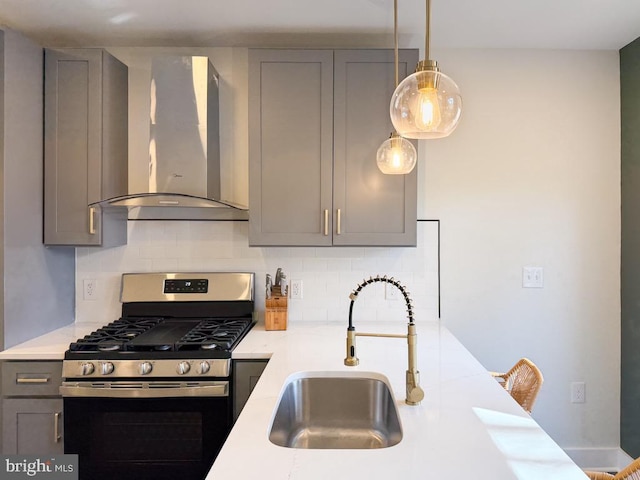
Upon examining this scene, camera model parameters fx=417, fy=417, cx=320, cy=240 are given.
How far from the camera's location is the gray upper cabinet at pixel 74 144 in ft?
7.17

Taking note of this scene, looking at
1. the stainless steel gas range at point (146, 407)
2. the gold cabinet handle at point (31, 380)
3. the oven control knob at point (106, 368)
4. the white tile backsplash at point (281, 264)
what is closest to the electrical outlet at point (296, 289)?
the white tile backsplash at point (281, 264)

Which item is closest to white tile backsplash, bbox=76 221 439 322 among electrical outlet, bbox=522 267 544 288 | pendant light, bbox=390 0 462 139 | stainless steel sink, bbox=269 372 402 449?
electrical outlet, bbox=522 267 544 288

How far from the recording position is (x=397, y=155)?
178 centimetres

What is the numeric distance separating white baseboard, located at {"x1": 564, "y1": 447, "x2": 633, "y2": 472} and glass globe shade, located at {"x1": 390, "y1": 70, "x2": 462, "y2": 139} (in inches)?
91.7

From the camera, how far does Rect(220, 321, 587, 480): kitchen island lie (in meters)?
0.92

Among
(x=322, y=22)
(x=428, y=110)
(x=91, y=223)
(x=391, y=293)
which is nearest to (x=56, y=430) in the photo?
(x=91, y=223)

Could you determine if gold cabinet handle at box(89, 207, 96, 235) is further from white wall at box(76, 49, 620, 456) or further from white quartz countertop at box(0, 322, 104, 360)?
white quartz countertop at box(0, 322, 104, 360)

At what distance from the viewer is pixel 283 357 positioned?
1779mm

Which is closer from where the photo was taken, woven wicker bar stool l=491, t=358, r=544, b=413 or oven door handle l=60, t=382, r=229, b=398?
woven wicker bar stool l=491, t=358, r=544, b=413

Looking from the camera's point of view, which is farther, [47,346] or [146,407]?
[47,346]

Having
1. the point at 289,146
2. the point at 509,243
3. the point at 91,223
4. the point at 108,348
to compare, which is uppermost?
the point at 289,146

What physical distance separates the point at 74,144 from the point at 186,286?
962 millimetres

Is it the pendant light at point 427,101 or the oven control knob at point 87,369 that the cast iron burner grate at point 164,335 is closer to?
the oven control knob at point 87,369

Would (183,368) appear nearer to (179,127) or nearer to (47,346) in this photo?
(47,346)
